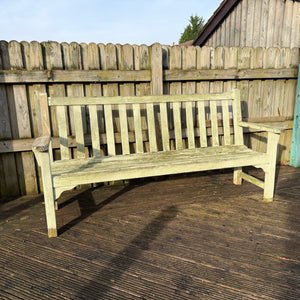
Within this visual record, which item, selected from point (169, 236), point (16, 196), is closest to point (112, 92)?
point (16, 196)

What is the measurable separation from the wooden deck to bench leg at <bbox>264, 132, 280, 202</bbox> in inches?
4.3

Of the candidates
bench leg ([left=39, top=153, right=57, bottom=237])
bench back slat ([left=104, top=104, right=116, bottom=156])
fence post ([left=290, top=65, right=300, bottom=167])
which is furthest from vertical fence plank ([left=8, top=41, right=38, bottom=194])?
fence post ([left=290, top=65, right=300, bottom=167])

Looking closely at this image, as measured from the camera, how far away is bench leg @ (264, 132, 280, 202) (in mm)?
2553

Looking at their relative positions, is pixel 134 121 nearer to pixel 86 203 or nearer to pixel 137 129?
pixel 137 129

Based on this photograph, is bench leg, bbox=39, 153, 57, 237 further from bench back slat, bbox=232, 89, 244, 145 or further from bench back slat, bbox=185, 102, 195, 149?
bench back slat, bbox=232, 89, 244, 145

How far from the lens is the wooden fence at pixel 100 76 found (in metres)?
2.83

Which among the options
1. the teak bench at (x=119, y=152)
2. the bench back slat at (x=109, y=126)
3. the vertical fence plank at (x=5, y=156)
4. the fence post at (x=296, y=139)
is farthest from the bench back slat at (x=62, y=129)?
the fence post at (x=296, y=139)

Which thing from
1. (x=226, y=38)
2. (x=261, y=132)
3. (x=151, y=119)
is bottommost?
(x=261, y=132)

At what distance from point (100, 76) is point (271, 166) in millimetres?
2060

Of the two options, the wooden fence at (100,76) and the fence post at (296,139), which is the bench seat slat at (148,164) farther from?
the fence post at (296,139)

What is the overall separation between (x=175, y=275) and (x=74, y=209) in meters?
1.39

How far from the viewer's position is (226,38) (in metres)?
7.14

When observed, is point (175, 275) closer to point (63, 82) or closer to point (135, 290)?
point (135, 290)

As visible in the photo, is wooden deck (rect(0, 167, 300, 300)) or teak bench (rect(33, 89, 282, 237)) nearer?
wooden deck (rect(0, 167, 300, 300))
